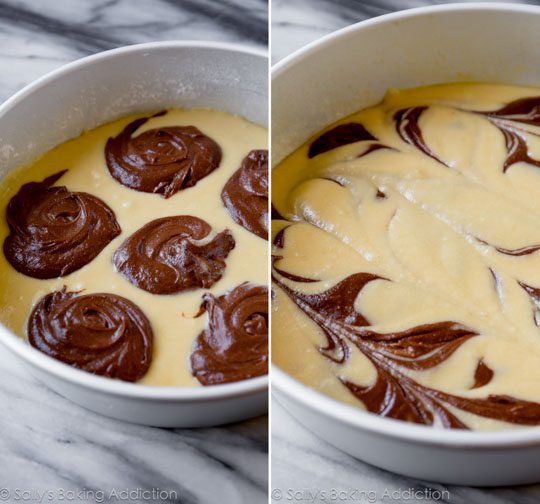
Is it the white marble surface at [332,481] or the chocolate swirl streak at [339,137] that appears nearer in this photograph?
the white marble surface at [332,481]

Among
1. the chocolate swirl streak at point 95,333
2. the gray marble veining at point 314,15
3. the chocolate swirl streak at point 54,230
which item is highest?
the gray marble veining at point 314,15

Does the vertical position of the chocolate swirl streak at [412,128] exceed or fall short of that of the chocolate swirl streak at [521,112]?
it falls short

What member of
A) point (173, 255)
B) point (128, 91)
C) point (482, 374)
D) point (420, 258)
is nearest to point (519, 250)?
point (420, 258)

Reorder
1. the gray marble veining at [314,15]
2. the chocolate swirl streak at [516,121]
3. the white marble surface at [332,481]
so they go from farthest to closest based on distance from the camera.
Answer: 1. the gray marble veining at [314,15]
2. the chocolate swirl streak at [516,121]
3. the white marble surface at [332,481]

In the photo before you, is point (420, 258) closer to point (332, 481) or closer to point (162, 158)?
point (332, 481)

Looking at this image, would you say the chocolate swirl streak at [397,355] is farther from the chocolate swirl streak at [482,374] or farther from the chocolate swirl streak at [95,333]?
the chocolate swirl streak at [95,333]

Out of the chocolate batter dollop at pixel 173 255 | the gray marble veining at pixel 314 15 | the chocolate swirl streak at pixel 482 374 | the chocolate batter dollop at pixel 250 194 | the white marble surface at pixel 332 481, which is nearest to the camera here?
the white marble surface at pixel 332 481

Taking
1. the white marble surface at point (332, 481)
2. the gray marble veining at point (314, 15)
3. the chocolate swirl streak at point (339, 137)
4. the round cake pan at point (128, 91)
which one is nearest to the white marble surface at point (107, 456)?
the white marble surface at point (332, 481)
